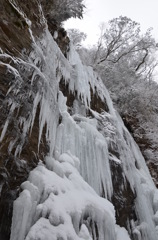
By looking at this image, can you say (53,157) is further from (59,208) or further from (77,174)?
(59,208)

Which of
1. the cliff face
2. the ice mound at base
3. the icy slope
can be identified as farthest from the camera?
the cliff face

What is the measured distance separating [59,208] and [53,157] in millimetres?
1203

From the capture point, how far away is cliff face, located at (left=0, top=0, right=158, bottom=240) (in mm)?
3270

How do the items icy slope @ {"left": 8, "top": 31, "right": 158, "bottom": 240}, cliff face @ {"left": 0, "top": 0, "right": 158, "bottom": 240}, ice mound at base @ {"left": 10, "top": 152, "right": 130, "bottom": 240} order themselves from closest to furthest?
ice mound at base @ {"left": 10, "top": 152, "right": 130, "bottom": 240} → icy slope @ {"left": 8, "top": 31, "right": 158, "bottom": 240} → cliff face @ {"left": 0, "top": 0, "right": 158, "bottom": 240}

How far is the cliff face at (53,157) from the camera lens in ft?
10.7

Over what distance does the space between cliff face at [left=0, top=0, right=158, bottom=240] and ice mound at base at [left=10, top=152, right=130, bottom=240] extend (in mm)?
11

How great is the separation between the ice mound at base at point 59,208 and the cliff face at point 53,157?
0.01 metres

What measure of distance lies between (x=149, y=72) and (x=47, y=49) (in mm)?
15606

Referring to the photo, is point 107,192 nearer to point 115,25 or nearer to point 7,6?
point 7,6

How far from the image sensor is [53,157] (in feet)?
14.3

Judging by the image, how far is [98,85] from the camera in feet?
27.7

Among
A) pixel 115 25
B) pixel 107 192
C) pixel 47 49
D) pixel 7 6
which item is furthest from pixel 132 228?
pixel 115 25

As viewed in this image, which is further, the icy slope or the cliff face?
the cliff face

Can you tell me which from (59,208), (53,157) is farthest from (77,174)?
(59,208)
